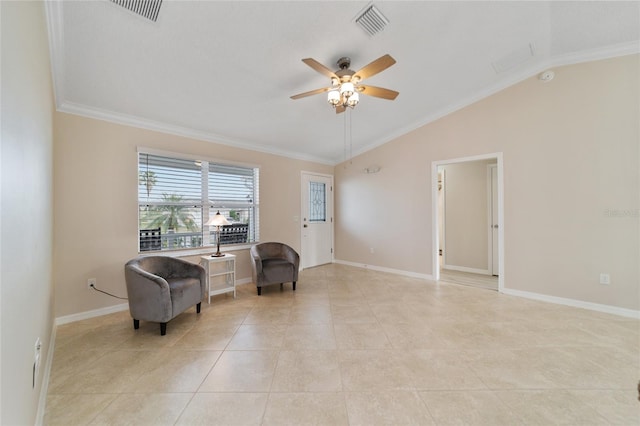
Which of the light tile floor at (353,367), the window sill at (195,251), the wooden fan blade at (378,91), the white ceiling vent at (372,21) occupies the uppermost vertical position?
the white ceiling vent at (372,21)

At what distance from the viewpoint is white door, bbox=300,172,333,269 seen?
558 cm

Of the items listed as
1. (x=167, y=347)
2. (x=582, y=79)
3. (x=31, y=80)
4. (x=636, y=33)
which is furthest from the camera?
(x=582, y=79)

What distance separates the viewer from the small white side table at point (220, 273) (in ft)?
11.9

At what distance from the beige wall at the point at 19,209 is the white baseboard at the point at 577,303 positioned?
5.10 metres

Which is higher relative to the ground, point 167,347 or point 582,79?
point 582,79

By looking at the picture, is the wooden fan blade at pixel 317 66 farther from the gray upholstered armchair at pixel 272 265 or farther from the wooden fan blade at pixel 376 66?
the gray upholstered armchair at pixel 272 265

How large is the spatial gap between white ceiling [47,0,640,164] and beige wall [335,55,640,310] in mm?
347

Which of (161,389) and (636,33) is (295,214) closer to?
(161,389)

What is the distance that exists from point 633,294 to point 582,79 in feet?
9.32

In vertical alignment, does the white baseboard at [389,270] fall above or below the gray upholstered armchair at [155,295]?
below

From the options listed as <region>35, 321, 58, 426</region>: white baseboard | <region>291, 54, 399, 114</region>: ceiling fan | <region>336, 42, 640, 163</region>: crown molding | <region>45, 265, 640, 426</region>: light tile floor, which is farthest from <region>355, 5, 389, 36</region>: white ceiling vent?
<region>35, 321, 58, 426</region>: white baseboard

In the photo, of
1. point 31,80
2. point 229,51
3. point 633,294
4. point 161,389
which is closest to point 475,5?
point 229,51

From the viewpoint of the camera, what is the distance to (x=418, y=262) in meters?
4.79

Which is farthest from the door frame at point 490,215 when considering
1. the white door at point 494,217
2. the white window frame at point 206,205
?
the white window frame at point 206,205
